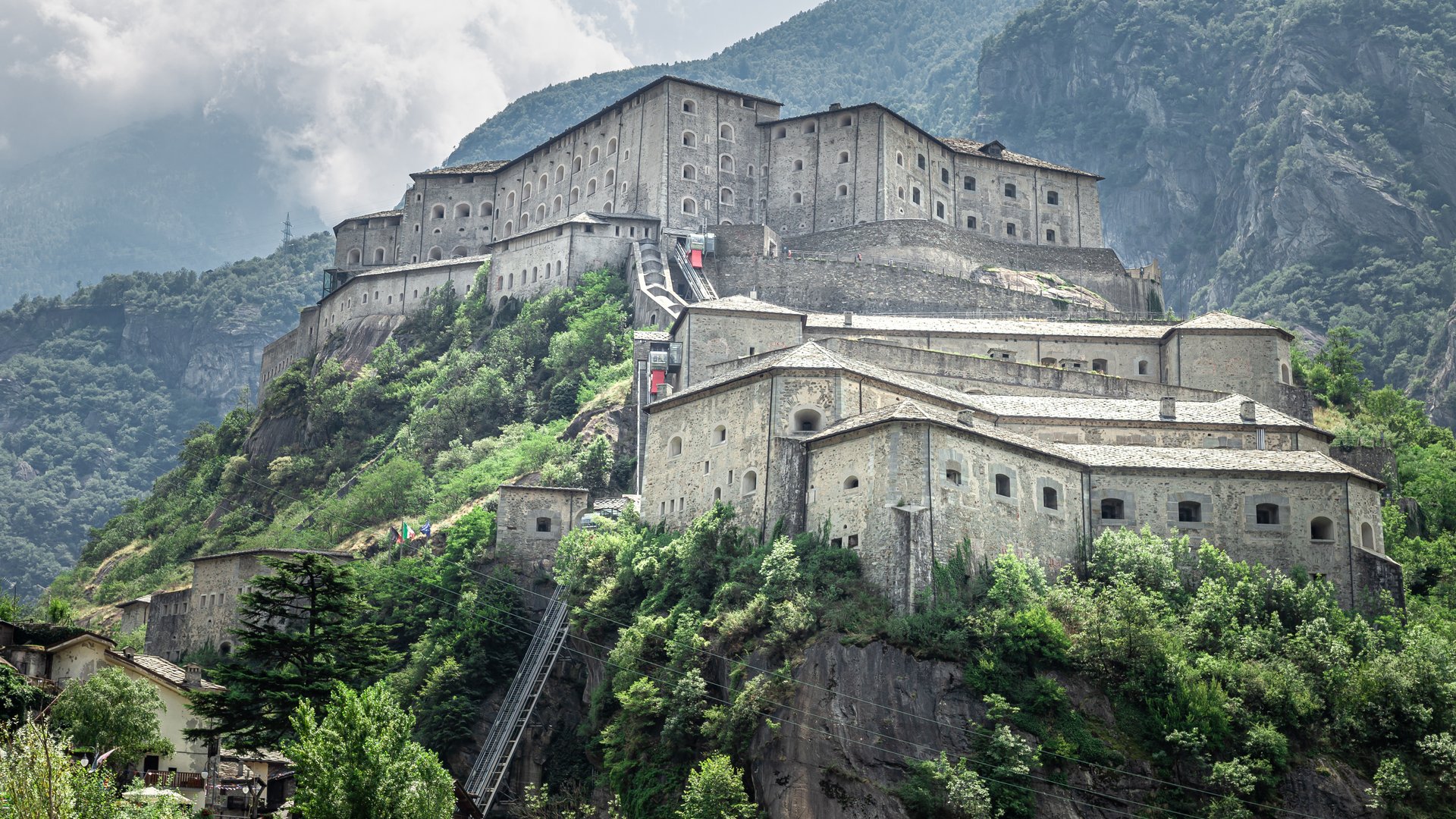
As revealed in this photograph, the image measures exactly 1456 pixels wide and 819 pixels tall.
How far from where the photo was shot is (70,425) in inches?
6280

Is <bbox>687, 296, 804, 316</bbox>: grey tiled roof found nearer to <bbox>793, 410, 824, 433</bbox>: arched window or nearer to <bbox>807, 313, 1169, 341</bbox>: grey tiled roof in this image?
<bbox>807, 313, 1169, 341</bbox>: grey tiled roof

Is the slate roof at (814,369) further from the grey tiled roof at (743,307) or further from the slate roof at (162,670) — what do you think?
the slate roof at (162,670)

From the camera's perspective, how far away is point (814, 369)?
52312 mm

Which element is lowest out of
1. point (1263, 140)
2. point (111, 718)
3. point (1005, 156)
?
point (111, 718)

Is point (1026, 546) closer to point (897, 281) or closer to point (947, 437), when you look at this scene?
point (947, 437)

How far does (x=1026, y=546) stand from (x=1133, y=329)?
77.9 ft

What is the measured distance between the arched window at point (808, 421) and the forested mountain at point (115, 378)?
10552 centimetres

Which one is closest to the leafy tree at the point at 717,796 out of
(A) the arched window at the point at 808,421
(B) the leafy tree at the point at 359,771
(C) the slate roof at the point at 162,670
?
(B) the leafy tree at the point at 359,771

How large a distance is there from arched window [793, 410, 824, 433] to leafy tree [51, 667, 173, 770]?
2068 centimetres

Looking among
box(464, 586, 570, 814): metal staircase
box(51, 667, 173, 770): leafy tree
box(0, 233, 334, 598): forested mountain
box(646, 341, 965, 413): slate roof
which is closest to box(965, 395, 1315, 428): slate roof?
box(646, 341, 965, 413): slate roof

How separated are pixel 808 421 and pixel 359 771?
2062cm

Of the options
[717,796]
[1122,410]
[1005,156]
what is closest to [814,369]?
[1122,410]

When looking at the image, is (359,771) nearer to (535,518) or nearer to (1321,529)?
(535,518)

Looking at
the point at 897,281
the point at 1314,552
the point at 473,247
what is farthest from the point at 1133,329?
the point at 473,247
